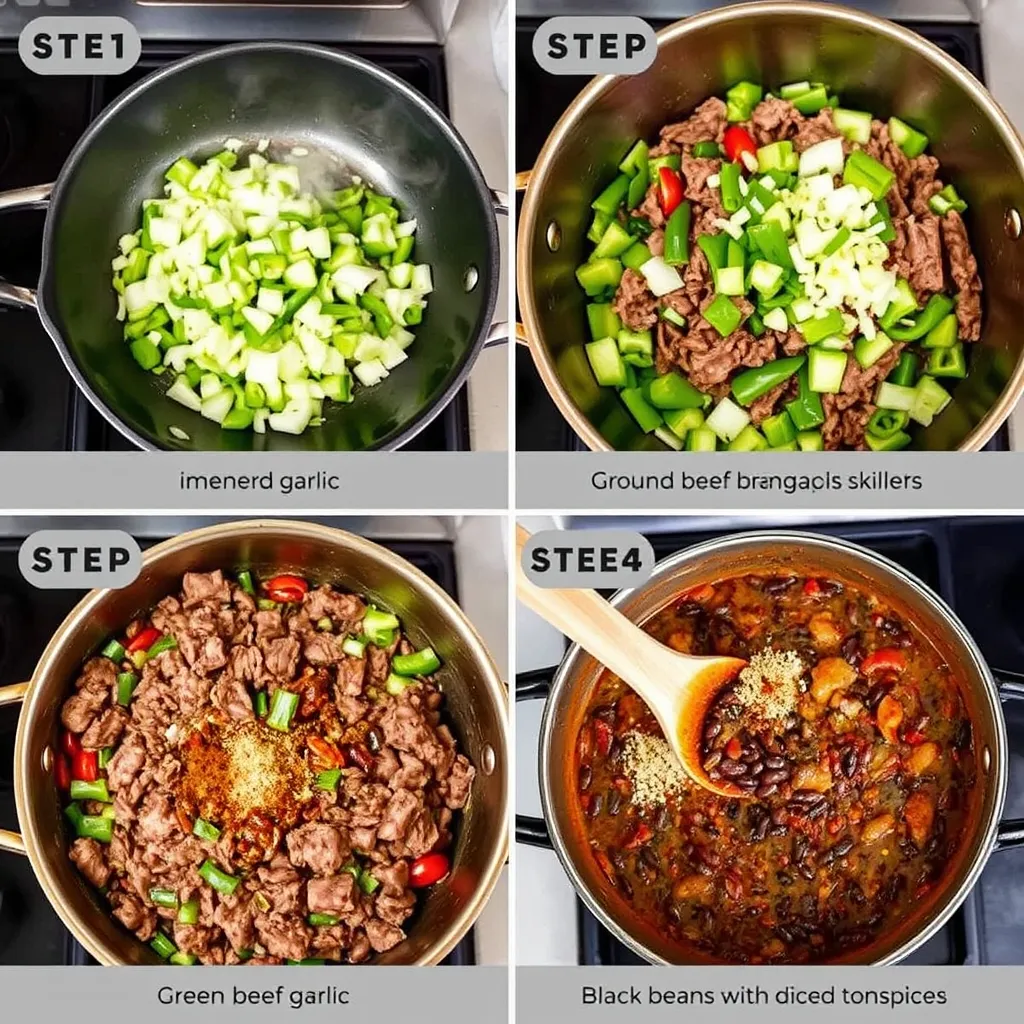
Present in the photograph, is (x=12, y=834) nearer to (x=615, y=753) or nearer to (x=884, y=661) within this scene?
(x=615, y=753)

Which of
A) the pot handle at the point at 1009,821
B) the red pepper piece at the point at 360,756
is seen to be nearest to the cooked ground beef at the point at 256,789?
the red pepper piece at the point at 360,756

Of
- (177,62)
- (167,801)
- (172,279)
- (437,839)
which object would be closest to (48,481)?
(172,279)

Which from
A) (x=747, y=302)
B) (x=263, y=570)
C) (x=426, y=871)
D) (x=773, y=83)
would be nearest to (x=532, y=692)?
(x=426, y=871)

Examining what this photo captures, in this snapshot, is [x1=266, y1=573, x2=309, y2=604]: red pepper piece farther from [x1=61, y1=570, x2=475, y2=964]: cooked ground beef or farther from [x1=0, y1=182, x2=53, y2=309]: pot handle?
[x1=0, y1=182, x2=53, y2=309]: pot handle

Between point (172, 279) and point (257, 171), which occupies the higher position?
point (257, 171)

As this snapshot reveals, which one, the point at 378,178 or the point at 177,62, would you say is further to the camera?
the point at 378,178

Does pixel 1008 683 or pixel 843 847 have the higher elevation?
pixel 1008 683

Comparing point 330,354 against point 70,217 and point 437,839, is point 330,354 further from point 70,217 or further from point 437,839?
point 437,839
